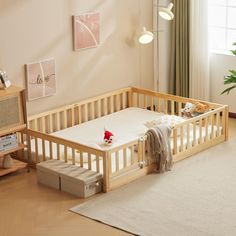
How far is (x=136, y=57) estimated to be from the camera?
Answer: 7797 millimetres

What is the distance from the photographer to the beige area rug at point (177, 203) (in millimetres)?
4980

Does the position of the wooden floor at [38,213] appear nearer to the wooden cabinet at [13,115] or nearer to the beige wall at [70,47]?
the wooden cabinet at [13,115]

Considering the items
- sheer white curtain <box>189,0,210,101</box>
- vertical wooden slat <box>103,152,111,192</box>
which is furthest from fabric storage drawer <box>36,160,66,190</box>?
sheer white curtain <box>189,0,210,101</box>

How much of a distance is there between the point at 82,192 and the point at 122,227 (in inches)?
26.7

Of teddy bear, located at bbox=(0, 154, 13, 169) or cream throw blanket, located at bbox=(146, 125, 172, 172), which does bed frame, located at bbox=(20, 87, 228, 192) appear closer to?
cream throw blanket, located at bbox=(146, 125, 172, 172)

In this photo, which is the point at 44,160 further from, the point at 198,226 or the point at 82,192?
the point at 198,226

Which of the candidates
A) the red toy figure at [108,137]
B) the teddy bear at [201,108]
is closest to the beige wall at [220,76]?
the teddy bear at [201,108]

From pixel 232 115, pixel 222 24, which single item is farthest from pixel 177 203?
pixel 222 24

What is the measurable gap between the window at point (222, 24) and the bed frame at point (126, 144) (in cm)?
88

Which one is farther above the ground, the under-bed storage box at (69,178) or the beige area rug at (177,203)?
the under-bed storage box at (69,178)

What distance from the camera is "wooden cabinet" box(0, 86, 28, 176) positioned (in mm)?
5895

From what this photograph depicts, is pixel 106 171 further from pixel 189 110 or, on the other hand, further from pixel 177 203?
pixel 189 110

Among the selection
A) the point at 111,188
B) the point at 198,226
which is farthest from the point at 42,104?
the point at 198,226

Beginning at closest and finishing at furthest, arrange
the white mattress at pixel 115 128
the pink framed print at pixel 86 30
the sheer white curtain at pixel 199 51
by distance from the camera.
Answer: the white mattress at pixel 115 128 < the pink framed print at pixel 86 30 < the sheer white curtain at pixel 199 51
